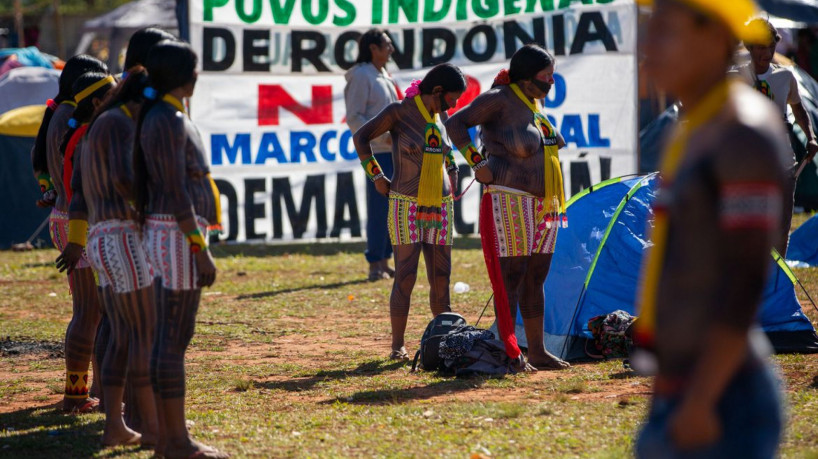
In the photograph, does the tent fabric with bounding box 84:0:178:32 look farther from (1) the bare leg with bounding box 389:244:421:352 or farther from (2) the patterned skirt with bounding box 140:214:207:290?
(2) the patterned skirt with bounding box 140:214:207:290

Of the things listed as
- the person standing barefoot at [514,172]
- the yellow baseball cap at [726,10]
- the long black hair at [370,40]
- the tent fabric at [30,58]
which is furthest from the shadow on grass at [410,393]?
the tent fabric at [30,58]

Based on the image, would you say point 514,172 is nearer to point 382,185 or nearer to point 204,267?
point 382,185

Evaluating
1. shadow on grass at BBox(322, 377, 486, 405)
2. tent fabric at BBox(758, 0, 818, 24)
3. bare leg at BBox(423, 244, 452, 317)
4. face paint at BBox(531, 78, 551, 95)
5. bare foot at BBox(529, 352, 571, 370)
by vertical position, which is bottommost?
bare foot at BBox(529, 352, 571, 370)

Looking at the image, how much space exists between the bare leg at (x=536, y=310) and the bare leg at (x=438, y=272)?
0.58 metres

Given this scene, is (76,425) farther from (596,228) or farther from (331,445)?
(596,228)

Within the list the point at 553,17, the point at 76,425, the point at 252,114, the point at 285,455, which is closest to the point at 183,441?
the point at 285,455

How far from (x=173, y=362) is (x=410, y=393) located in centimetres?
200

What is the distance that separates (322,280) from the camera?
11.1m

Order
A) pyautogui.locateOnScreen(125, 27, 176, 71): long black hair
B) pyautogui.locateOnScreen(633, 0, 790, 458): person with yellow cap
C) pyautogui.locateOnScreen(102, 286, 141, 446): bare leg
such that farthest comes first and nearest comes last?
pyautogui.locateOnScreen(125, 27, 176, 71): long black hair < pyautogui.locateOnScreen(102, 286, 141, 446): bare leg < pyautogui.locateOnScreen(633, 0, 790, 458): person with yellow cap

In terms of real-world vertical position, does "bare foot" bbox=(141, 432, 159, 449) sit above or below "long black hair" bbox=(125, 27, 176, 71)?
below

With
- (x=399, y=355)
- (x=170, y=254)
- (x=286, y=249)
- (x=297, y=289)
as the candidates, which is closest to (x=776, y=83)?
(x=399, y=355)

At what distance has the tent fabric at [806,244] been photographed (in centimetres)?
1111

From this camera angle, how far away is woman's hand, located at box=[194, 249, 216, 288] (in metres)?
4.22

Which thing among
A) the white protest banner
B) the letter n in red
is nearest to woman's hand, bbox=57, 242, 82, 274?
the white protest banner
